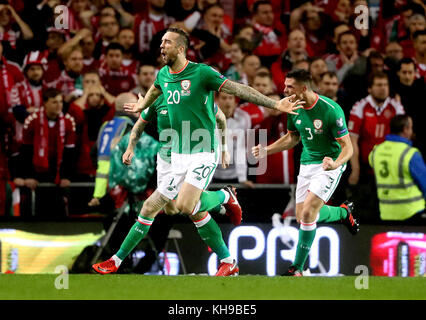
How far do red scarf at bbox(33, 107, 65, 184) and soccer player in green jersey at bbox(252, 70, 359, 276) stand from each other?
3138mm

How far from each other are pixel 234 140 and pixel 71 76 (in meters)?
2.81

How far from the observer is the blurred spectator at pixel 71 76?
13.2 m

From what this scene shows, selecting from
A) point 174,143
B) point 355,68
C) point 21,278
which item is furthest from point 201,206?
point 355,68

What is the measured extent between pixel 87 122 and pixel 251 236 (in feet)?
8.98

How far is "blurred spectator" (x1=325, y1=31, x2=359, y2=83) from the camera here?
13.3 metres

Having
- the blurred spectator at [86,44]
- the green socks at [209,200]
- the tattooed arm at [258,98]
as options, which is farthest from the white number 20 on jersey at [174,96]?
the blurred spectator at [86,44]

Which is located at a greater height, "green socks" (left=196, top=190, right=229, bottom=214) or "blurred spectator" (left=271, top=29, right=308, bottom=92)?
"blurred spectator" (left=271, top=29, right=308, bottom=92)

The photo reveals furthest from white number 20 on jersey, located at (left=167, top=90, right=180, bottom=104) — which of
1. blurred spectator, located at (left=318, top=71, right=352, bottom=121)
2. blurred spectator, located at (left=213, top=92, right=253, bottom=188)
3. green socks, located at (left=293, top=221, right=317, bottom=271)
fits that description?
blurred spectator, located at (left=318, top=71, right=352, bottom=121)

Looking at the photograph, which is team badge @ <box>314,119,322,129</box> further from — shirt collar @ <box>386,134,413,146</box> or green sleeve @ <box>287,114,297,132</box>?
shirt collar @ <box>386,134,413,146</box>

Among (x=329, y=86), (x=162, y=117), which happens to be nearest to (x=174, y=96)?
(x=162, y=117)

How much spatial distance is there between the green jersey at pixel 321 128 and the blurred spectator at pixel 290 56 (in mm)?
3811

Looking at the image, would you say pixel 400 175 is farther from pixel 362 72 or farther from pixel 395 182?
pixel 362 72

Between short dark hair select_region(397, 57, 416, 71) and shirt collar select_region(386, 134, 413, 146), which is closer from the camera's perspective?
shirt collar select_region(386, 134, 413, 146)

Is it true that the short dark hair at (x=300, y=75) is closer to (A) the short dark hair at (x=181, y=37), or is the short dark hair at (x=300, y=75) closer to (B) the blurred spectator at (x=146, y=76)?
(A) the short dark hair at (x=181, y=37)
